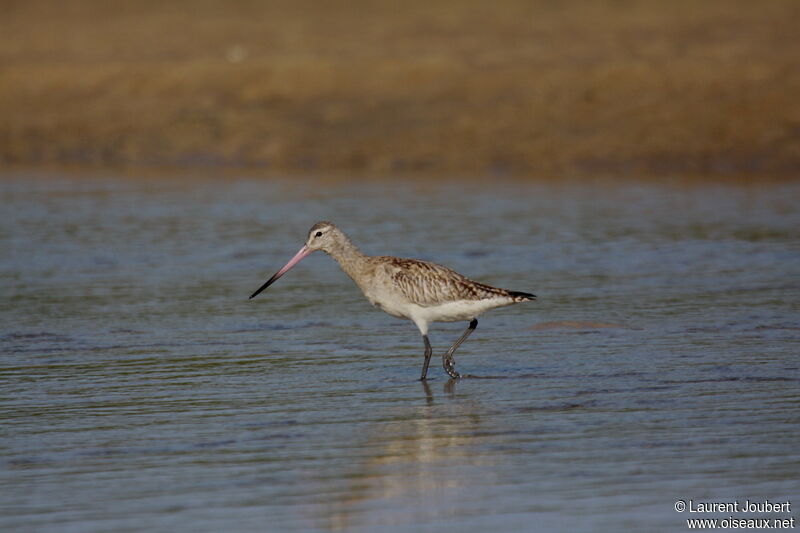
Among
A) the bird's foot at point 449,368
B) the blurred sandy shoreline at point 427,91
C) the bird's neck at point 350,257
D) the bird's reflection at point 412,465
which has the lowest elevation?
the bird's reflection at point 412,465

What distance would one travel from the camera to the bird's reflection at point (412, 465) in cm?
659

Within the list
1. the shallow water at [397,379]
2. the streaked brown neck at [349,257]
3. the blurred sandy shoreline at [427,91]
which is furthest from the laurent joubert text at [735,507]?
the blurred sandy shoreline at [427,91]

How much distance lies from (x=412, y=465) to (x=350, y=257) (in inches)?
125

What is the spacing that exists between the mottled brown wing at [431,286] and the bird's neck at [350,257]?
13.4 inches

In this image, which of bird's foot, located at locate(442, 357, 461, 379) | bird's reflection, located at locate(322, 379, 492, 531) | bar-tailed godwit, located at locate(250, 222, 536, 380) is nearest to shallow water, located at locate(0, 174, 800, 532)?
bird's reflection, located at locate(322, 379, 492, 531)

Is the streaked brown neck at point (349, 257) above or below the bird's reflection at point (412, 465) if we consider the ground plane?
above

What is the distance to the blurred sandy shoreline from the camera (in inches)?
917

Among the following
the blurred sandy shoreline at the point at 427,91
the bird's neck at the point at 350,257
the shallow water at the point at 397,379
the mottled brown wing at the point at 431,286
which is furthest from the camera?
the blurred sandy shoreline at the point at 427,91

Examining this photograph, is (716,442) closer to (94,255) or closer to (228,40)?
(94,255)

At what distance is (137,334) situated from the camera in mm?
11672

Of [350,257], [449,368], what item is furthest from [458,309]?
[350,257]

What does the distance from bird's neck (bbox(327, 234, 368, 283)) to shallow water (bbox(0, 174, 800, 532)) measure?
0.67 m

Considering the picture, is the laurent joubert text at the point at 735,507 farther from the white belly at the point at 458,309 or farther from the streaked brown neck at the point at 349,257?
the streaked brown neck at the point at 349,257

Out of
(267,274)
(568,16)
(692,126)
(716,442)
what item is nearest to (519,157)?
(692,126)
